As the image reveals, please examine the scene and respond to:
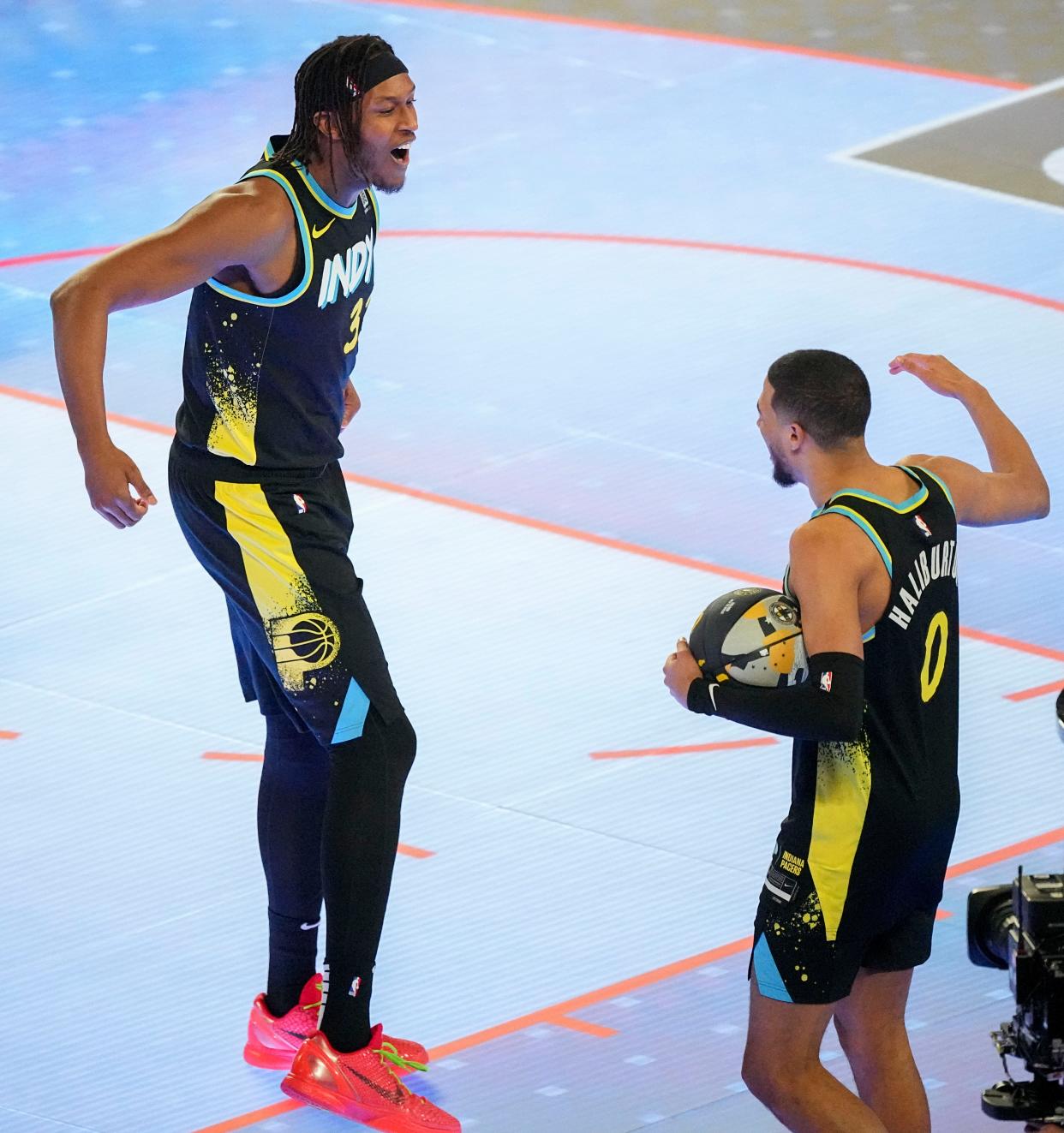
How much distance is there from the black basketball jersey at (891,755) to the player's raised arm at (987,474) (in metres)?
0.20

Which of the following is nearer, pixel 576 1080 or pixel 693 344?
pixel 576 1080

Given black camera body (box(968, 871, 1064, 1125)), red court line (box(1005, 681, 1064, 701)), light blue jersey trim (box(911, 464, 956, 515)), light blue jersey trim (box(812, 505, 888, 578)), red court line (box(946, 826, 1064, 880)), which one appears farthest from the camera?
red court line (box(1005, 681, 1064, 701))

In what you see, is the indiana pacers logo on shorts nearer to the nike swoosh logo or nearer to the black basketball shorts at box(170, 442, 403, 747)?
the black basketball shorts at box(170, 442, 403, 747)

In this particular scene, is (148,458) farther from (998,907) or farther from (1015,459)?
(998,907)

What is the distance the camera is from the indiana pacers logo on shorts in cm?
551

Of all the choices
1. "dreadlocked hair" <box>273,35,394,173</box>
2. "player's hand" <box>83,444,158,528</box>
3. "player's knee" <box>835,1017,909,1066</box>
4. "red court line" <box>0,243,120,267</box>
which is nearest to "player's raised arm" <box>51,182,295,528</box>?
"player's hand" <box>83,444,158,528</box>

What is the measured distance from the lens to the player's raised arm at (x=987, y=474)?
16.9 feet

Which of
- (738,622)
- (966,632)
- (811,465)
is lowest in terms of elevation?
(966,632)

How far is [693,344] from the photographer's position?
11.2 meters

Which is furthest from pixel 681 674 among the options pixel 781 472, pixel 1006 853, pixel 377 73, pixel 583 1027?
pixel 1006 853

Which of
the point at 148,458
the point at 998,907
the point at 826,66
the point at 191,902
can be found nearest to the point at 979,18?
the point at 826,66

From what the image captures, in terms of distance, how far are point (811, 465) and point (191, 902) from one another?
2.60 m

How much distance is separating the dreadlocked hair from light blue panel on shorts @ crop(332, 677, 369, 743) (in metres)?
1.25

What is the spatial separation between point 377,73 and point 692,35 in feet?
36.7
